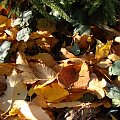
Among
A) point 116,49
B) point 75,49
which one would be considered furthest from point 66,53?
point 116,49

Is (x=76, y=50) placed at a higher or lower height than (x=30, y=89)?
higher

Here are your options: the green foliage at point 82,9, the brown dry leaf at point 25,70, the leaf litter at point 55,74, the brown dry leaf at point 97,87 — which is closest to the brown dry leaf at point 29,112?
the leaf litter at point 55,74

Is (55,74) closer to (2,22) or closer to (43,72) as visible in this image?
(43,72)

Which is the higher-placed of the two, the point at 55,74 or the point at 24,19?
the point at 24,19

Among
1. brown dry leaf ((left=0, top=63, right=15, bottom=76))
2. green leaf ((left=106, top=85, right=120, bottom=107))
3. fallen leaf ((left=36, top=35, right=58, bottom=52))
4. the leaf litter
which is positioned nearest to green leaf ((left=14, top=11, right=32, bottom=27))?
the leaf litter

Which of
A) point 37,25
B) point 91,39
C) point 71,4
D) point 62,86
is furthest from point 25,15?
point 62,86

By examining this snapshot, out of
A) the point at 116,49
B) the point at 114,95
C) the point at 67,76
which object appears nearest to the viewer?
the point at 114,95

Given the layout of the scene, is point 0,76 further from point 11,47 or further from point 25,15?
point 25,15
